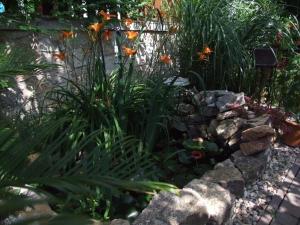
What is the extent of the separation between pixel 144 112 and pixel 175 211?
0.90 meters

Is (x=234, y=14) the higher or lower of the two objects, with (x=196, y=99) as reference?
higher

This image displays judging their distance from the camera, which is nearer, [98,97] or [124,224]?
[124,224]

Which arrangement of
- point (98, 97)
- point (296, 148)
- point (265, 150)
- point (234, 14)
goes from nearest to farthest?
point (98, 97) < point (265, 150) < point (296, 148) < point (234, 14)

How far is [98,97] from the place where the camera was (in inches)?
106

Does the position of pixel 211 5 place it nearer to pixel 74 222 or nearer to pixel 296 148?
pixel 296 148

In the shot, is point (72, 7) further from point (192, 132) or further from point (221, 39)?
point (192, 132)

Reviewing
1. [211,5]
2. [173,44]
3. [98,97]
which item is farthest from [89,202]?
[211,5]

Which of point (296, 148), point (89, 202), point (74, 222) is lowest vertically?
point (296, 148)

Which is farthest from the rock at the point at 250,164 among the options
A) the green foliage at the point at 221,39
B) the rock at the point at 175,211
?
the green foliage at the point at 221,39

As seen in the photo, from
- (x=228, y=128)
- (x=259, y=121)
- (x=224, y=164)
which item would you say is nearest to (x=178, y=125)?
(x=228, y=128)

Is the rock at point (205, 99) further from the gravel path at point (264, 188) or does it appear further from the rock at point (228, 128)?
the gravel path at point (264, 188)

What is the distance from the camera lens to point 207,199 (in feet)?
7.02

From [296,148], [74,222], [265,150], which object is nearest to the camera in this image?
[74,222]

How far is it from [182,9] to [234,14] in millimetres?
765
